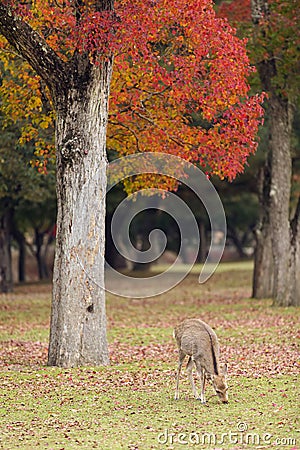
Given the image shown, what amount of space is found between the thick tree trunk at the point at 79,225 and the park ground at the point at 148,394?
1.67 feet

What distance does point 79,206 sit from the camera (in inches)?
526

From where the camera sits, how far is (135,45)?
1349cm

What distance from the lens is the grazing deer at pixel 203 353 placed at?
9750mm

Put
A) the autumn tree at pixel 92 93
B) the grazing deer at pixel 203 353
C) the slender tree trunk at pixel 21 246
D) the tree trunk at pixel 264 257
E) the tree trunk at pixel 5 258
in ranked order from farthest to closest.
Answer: the slender tree trunk at pixel 21 246 → the tree trunk at pixel 5 258 → the tree trunk at pixel 264 257 → the autumn tree at pixel 92 93 → the grazing deer at pixel 203 353

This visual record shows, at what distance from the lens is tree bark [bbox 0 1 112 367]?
43.6ft

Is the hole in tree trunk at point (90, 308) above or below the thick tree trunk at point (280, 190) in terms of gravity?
below

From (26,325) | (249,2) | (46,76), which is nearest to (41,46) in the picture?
(46,76)

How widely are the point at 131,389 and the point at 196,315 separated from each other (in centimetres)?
1102

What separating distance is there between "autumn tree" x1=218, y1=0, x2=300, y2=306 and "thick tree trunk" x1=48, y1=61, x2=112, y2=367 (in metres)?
9.29

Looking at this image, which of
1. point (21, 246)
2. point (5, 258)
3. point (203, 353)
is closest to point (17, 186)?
point (5, 258)

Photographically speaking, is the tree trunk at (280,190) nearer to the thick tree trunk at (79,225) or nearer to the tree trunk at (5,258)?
the thick tree trunk at (79,225)

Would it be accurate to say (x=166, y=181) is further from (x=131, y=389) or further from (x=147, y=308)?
(x=147, y=308)

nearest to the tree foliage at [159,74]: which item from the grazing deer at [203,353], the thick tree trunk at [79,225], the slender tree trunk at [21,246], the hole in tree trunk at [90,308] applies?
the thick tree trunk at [79,225]

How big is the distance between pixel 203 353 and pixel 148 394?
158cm
